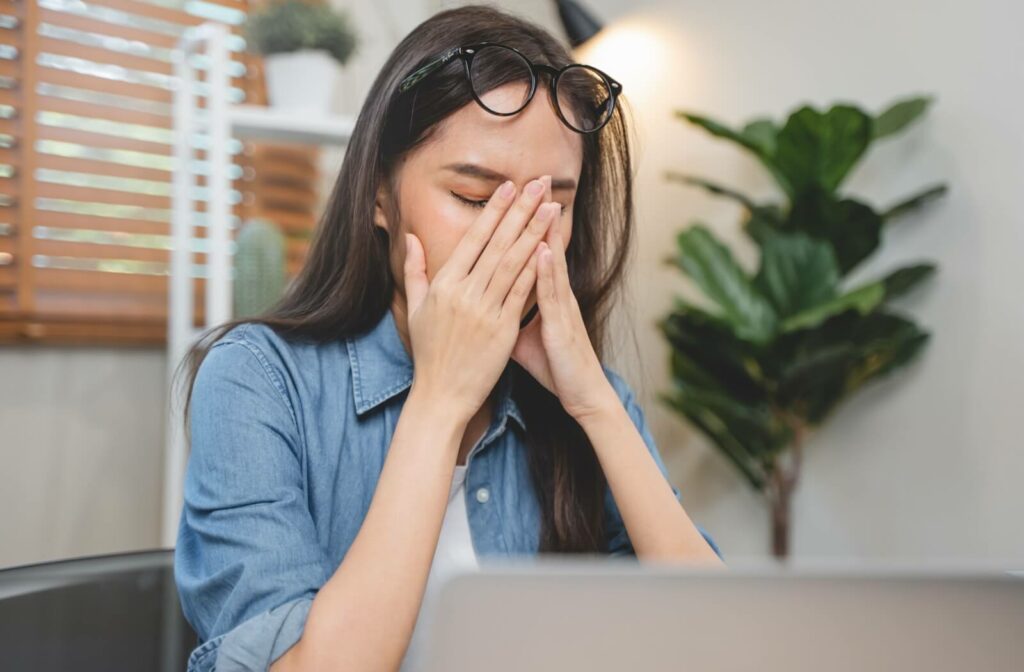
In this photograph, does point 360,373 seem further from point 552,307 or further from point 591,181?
point 591,181

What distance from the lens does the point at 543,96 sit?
0.88 meters

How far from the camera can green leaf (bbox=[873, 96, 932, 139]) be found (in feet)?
6.00

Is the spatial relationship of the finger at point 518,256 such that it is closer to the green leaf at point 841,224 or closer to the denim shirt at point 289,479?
the denim shirt at point 289,479

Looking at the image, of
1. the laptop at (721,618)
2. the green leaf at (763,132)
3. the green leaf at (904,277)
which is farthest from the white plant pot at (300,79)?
the laptop at (721,618)

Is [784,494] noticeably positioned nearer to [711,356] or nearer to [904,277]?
[711,356]

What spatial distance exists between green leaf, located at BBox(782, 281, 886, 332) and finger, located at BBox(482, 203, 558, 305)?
1.03m

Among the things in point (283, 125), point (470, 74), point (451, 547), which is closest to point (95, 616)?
point (451, 547)

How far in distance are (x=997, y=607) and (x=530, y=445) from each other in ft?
2.24

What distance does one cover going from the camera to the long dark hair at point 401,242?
0.90 m

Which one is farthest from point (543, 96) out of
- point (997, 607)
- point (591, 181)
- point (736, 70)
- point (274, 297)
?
point (736, 70)

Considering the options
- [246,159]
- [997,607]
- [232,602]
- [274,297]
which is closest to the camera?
[997,607]

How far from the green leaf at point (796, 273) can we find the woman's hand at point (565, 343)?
1073 millimetres

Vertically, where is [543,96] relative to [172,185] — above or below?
below

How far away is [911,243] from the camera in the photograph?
1.96 metres
